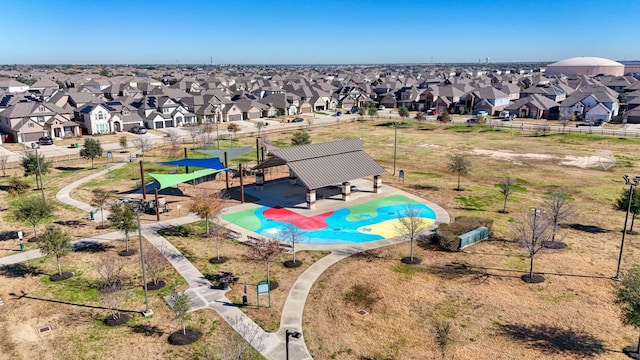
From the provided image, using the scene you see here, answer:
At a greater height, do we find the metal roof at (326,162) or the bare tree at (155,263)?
the metal roof at (326,162)

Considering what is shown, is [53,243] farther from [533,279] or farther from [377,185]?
[533,279]

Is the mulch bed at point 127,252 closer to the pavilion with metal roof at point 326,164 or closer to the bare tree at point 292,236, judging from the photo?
the bare tree at point 292,236

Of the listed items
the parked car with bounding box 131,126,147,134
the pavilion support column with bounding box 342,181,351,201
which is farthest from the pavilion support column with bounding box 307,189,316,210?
the parked car with bounding box 131,126,147,134

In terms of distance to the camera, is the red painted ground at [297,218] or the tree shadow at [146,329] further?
the red painted ground at [297,218]

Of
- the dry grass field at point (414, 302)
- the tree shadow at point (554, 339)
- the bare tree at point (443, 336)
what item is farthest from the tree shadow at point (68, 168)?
the tree shadow at point (554, 339)

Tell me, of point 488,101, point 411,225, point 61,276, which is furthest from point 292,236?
point 488,101

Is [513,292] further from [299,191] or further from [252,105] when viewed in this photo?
[252,105]

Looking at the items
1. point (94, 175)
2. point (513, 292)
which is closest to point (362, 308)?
point (513, 292)
